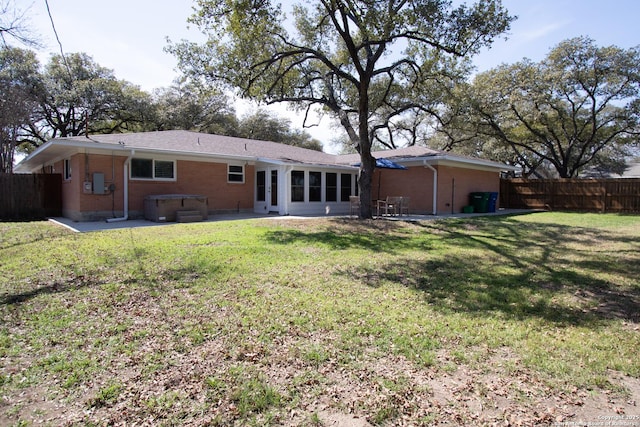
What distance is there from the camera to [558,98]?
23.0 m

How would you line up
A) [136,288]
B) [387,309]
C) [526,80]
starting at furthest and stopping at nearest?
[526,80]
[136,288]
[387,309]

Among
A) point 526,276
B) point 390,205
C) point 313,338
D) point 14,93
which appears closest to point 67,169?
point 14,93

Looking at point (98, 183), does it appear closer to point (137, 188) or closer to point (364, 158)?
point (137, 188)

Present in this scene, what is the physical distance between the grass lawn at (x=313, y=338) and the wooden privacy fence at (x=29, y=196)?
9.04 m

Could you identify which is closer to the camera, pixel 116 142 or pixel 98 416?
pixel 98 416

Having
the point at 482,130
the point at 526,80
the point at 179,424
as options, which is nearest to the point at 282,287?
the point at 179,424

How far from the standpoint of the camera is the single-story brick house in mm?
12984

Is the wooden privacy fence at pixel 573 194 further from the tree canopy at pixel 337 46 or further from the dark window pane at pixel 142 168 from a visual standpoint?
the dark window pane at pixel 142 168

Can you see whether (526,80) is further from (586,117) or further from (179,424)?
(179,424)

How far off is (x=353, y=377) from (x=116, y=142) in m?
12.9

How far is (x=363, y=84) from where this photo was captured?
13188mm

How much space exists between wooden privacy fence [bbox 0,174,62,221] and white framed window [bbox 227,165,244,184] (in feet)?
22.2

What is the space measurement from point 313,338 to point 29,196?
16265mm

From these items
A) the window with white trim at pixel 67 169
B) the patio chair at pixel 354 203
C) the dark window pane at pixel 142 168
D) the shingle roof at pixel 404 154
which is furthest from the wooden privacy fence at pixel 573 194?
the window with white trim at pixel 67 169
